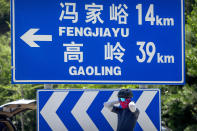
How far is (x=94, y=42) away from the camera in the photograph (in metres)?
4.38

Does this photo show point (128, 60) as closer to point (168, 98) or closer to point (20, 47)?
point (20, 47)

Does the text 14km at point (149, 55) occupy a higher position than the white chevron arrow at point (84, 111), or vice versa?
the text 14km at point (149, 55)

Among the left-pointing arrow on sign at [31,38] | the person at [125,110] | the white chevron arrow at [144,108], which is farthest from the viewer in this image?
the white chevron arrow at [144,108]

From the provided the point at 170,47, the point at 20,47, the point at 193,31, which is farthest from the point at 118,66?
the point at 193,31

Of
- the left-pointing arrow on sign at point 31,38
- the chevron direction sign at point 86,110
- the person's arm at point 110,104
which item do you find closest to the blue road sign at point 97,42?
the left-pointing arrow on sign at point 31,38

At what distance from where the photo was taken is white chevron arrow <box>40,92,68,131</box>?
430 cm

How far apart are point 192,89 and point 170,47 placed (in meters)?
10.5

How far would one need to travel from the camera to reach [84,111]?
14.3 ft

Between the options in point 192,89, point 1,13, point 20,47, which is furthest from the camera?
point 1,13

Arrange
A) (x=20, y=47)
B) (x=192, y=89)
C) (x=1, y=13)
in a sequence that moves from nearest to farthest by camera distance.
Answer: (x=20, y=47)
(x=192, y=89)
(x=1, y=13)

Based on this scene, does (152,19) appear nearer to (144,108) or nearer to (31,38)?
(144,108)

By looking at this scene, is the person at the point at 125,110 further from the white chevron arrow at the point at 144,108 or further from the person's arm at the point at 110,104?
the white chevron arrow at the point at 144,108

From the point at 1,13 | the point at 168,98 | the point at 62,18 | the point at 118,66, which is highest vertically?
the point at 1,13

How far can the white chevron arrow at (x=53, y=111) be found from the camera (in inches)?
169
